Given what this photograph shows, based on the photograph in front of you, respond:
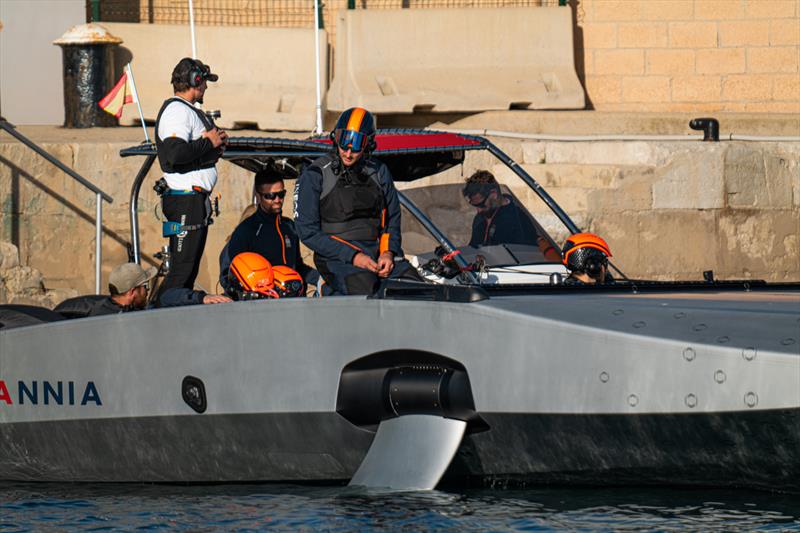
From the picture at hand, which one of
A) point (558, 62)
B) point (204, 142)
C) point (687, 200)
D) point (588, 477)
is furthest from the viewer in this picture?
point (558, 62)

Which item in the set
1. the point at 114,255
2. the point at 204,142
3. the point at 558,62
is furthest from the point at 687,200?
the point at 204,142

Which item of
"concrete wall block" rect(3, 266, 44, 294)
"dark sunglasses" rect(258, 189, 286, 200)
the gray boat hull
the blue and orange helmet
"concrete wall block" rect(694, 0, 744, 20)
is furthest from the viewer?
"concrete wall block" rect(694, 0, 744, 20)

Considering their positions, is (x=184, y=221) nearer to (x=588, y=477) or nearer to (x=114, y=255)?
(x=588, y=477)

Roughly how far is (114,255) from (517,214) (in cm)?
505

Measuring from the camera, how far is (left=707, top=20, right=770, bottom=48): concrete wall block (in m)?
17.7

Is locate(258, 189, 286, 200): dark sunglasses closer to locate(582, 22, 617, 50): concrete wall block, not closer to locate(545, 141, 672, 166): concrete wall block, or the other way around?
locate(545, 141, 672, 166): concrete wall block

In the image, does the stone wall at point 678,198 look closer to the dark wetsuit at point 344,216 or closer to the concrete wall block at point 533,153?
the concrete wall block at point 533,153

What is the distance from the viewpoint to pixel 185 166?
892cm

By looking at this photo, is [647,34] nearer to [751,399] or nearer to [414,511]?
[414,511]

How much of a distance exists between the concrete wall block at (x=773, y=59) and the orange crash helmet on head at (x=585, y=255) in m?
9.10

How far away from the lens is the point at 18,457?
8.41 meters

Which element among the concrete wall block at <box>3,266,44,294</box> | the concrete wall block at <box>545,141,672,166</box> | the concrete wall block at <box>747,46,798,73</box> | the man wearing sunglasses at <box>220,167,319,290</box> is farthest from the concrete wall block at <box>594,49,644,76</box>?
the man wearing sunglasses at <box>220,167,319,290</box>

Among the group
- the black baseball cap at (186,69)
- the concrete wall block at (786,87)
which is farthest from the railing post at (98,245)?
the concrete wall block at (786,87)

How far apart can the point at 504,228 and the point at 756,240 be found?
5549 mm
